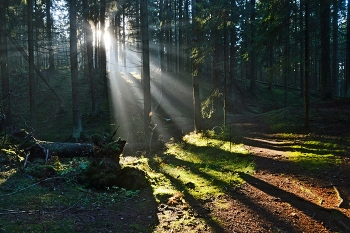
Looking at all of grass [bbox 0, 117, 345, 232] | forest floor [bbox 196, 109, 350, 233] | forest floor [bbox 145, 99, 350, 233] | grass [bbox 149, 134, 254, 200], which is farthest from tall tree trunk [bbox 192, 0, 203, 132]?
forest floor [bbox 196, 109, 350, 233]

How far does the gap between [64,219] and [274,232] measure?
12.4 ft

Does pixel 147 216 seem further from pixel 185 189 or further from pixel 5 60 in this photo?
pixel 5 60

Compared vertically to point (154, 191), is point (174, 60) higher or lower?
higher

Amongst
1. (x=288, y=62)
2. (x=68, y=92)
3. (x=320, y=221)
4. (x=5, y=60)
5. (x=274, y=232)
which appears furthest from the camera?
(x=68, y=92)

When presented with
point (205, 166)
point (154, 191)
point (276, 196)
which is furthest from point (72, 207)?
point (205, 166)

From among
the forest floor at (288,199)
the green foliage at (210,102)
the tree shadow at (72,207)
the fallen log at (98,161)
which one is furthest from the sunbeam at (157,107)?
the forest floor at (288,199)

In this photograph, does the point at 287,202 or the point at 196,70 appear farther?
the point at 196,70

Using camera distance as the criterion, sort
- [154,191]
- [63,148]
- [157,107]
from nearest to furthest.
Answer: [154,191] < [63,148] < [157,107]

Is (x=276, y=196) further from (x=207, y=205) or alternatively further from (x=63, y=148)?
(x=63, y=148)

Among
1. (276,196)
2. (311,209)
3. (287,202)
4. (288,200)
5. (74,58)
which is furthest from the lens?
(74,58)

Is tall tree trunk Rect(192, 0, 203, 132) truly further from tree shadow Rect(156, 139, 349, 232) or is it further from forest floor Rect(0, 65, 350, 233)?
forest floor Rect(0, 65, 350, 233)

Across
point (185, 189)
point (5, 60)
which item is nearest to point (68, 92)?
point (5, 60)

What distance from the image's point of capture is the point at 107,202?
5.80 metres

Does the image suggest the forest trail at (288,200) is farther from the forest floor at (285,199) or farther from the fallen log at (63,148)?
the fallen log at (63,148)
